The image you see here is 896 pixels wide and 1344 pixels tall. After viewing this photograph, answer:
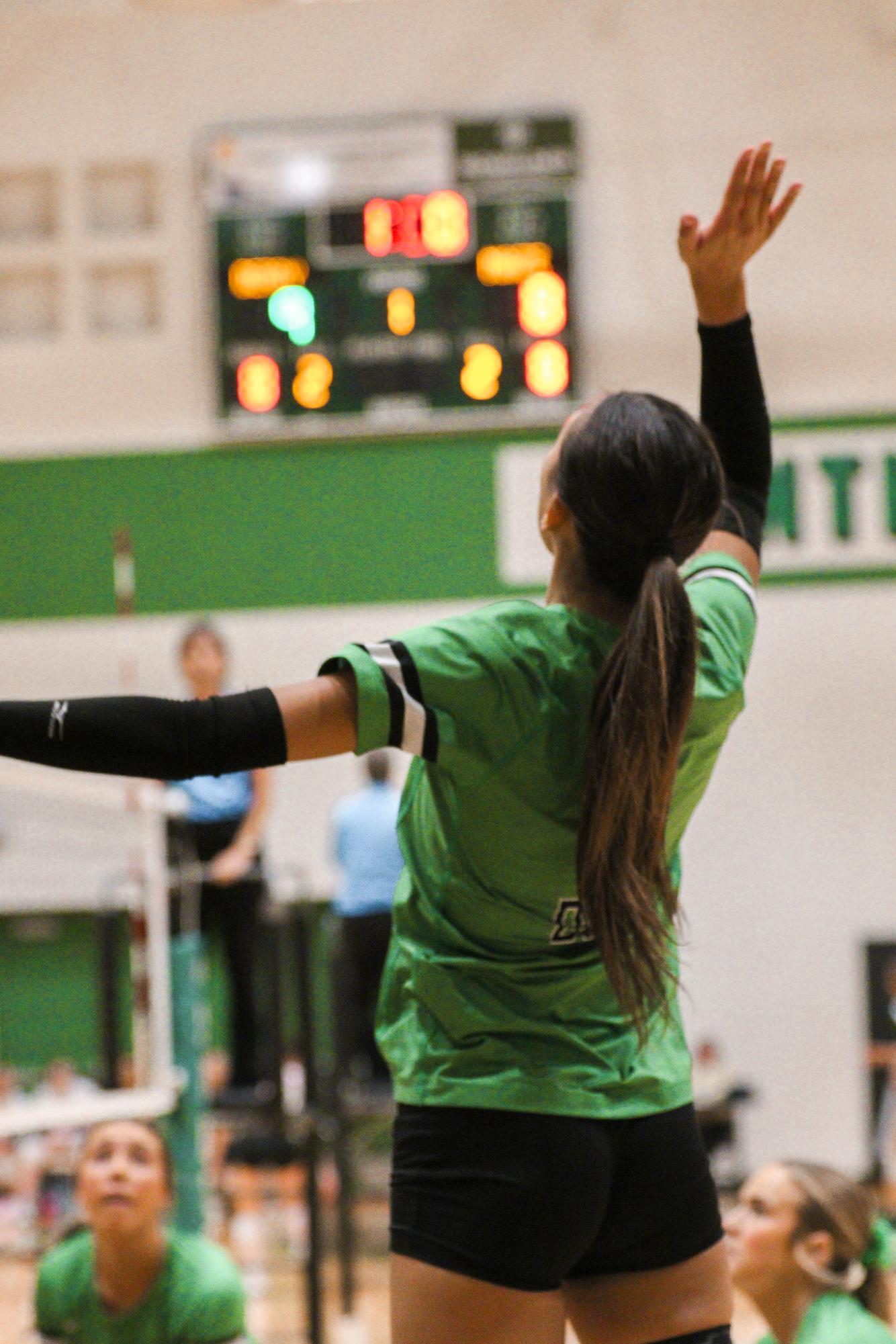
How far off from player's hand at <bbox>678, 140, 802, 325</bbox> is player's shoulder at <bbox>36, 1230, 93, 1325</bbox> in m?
2.71

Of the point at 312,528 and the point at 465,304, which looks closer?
the point at 465,304

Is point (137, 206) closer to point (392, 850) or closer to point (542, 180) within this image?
point (542, 180)

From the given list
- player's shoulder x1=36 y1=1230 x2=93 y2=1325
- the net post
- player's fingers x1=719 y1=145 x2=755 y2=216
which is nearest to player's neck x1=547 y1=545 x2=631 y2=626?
player's fingers x1=719 y1=145 x2=755 y2=216

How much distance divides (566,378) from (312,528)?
4.87 feet

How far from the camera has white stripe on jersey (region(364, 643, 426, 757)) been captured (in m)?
1.35

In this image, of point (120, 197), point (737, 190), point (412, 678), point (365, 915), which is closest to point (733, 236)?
point (737, 190)

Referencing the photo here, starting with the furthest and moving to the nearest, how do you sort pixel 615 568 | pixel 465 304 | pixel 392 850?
pixel 465 304 < pixel 392 850 < pixel 615 568

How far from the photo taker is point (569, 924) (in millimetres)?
1486

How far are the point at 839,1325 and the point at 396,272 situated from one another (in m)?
5.88

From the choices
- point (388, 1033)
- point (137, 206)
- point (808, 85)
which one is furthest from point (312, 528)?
point (388, 1033)

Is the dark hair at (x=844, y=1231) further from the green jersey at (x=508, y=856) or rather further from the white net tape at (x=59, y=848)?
the white net tape at (x=59, y=848)

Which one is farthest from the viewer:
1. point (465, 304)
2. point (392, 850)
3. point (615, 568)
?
point (465, 304)

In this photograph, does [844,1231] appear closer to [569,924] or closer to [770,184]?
[569,924]

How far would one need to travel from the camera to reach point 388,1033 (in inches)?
61.4
